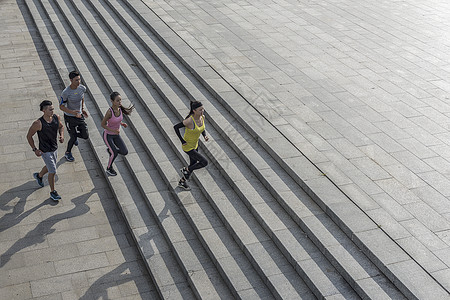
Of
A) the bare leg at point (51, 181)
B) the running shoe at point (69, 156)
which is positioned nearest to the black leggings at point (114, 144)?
A: the bare leg at point (51, 181)

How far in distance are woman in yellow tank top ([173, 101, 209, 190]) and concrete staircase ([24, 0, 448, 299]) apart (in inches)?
18.4

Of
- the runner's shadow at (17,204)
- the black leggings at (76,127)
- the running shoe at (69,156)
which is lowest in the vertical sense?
the runner's shadow at (17,204)

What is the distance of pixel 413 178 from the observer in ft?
27.7

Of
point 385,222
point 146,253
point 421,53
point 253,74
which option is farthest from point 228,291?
point 421,53

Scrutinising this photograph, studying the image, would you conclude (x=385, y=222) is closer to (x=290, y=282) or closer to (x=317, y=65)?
(x=290, y=282)

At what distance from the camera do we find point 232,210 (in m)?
8.03

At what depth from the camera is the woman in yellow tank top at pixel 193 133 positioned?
7.84 m

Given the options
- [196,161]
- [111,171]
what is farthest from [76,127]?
[196,161]

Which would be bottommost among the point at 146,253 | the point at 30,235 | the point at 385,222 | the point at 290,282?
the point at 30,235

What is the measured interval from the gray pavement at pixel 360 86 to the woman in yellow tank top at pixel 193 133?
1.96 metres

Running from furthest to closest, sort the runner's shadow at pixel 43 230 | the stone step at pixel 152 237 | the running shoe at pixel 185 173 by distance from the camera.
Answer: the running shoe at pixel 185 173, the runner's shadow at pixel 43 230, the stone step at pixel 152 237

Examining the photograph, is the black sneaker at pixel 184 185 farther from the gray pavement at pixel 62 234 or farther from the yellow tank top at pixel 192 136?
the gray pavement at pixel 62 234

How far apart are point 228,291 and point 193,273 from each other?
58 centimetres

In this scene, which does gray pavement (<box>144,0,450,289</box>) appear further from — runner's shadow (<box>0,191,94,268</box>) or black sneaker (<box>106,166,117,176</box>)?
runner's shadow (<box>0,191,94,268</box>)
